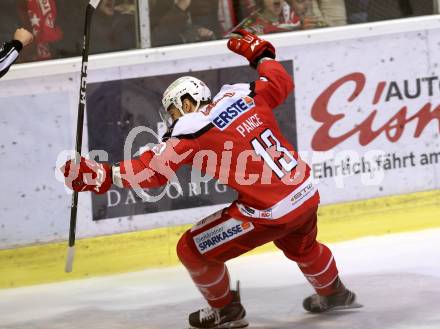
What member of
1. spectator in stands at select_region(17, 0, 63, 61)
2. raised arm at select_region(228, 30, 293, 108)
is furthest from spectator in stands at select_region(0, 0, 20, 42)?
raised arm at select_region(228, 30, 293, 108)

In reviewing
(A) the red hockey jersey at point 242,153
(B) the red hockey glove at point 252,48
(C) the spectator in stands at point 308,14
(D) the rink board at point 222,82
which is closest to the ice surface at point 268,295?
(D) the rink board at point 222,82

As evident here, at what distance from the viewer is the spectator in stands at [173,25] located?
20.5 ft

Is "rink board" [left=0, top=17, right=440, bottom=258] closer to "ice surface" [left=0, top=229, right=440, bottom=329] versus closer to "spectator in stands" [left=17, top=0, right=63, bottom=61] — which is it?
"spectator in stands" [left=17, top=0, right=63, bottom=61]

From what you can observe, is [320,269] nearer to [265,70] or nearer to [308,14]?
[265,70]

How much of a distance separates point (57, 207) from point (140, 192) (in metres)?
0.46

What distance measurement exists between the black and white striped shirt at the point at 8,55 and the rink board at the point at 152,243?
4.41 feet

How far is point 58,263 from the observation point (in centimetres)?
594

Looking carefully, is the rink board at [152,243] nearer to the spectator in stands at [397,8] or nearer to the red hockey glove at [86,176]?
the spectator in stands at [397,8]

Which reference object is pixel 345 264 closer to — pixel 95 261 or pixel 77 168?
pixel 95 261

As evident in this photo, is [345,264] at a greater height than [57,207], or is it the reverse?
[57,207]

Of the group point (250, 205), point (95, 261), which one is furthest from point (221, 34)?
point (250, 205)

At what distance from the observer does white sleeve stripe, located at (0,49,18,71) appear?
487 centimetres

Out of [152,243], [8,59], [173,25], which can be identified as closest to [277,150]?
[8,59]

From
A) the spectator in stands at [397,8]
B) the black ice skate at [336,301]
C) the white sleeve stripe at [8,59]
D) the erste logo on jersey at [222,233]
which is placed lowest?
the black ice skate at [336,301]
